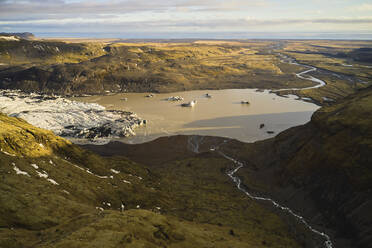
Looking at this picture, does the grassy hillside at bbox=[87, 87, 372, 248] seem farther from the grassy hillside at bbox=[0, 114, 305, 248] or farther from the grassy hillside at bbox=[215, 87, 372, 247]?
the grassy hillside at bbox=[0, 114, 305, 248]

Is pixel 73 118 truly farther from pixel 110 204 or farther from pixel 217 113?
pixel 110 204

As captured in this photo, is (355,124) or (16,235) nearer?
(16,235)

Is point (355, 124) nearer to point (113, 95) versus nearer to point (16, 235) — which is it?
point (16, 235)

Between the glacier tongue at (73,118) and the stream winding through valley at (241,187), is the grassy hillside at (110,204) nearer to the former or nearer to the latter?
the stream winding through valley at (241,187)

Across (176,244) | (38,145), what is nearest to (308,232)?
(176,244)

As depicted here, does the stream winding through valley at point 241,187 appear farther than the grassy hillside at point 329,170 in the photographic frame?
No

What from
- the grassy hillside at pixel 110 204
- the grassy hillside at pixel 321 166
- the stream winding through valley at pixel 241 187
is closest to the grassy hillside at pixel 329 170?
the grassy hillside at pixel 321 166
